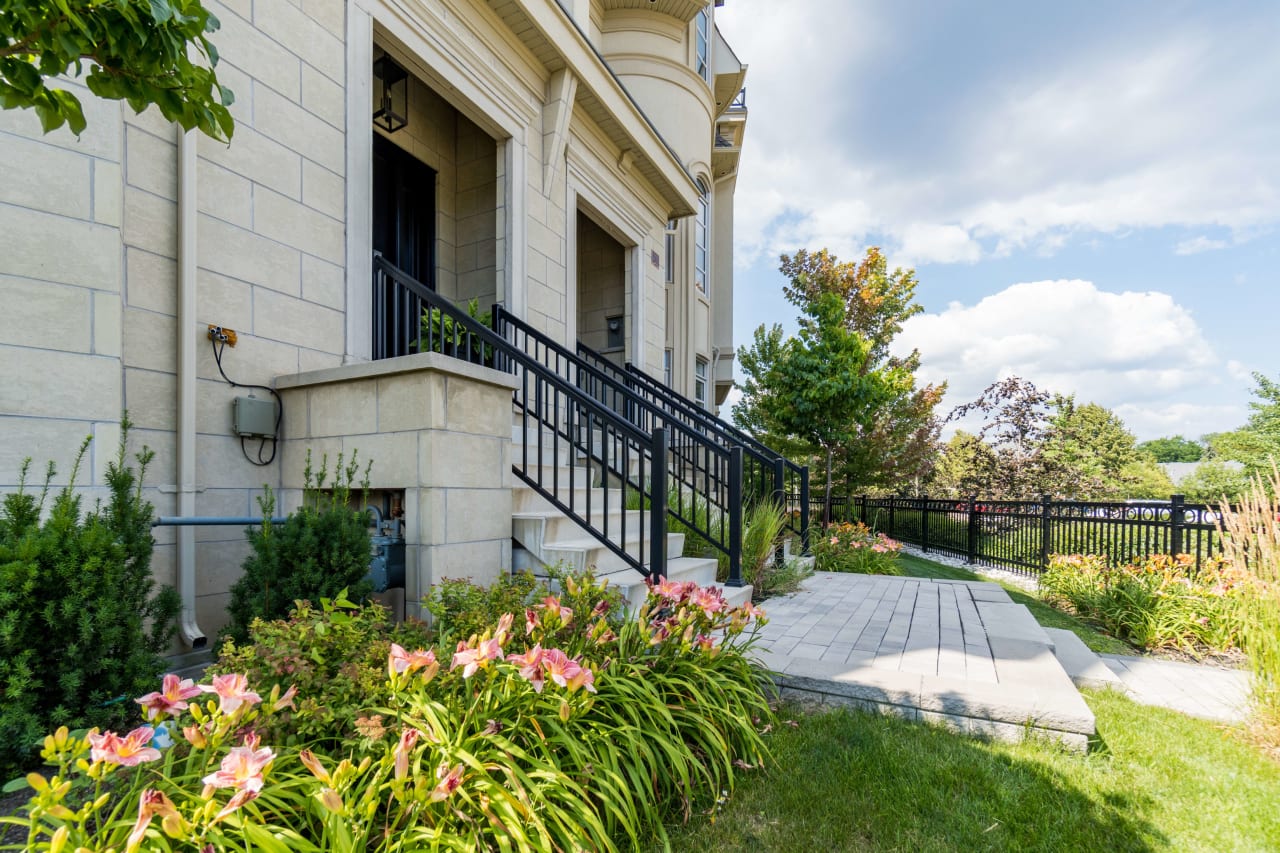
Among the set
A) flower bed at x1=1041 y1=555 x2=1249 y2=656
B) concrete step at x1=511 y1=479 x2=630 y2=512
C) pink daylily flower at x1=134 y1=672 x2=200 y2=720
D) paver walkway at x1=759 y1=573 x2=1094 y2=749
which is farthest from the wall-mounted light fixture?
flower bed at x1=1041 y1=555 x2=1249 y2=656

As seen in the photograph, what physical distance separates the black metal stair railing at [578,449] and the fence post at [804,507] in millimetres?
1531

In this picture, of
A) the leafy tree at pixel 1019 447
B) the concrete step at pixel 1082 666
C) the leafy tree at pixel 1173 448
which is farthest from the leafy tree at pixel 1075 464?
the leafy tree at pixel 1173 448

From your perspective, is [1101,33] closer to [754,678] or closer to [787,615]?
[787,615]

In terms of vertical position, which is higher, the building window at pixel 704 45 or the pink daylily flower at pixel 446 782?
the building window at pixel 704 45

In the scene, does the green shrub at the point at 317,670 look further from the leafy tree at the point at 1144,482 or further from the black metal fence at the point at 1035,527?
the leafy tree at the point at 1144,482

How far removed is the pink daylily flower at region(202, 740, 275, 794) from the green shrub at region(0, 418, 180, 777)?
124 cm

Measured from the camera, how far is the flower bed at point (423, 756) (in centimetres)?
121

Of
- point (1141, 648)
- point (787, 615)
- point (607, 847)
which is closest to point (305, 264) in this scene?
point (607, 847)

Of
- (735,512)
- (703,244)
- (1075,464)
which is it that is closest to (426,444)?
(735,512)

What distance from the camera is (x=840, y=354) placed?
10445 mm

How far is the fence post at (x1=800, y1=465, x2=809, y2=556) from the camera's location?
6438mm

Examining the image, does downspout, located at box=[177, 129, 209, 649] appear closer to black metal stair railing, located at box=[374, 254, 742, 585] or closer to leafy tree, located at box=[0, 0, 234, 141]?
black metal stair railing, located at box=[374, 254, 742, 585]

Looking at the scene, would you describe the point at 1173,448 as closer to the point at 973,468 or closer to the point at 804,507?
the point at 973,468

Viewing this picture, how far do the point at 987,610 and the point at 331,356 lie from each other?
533 cm
